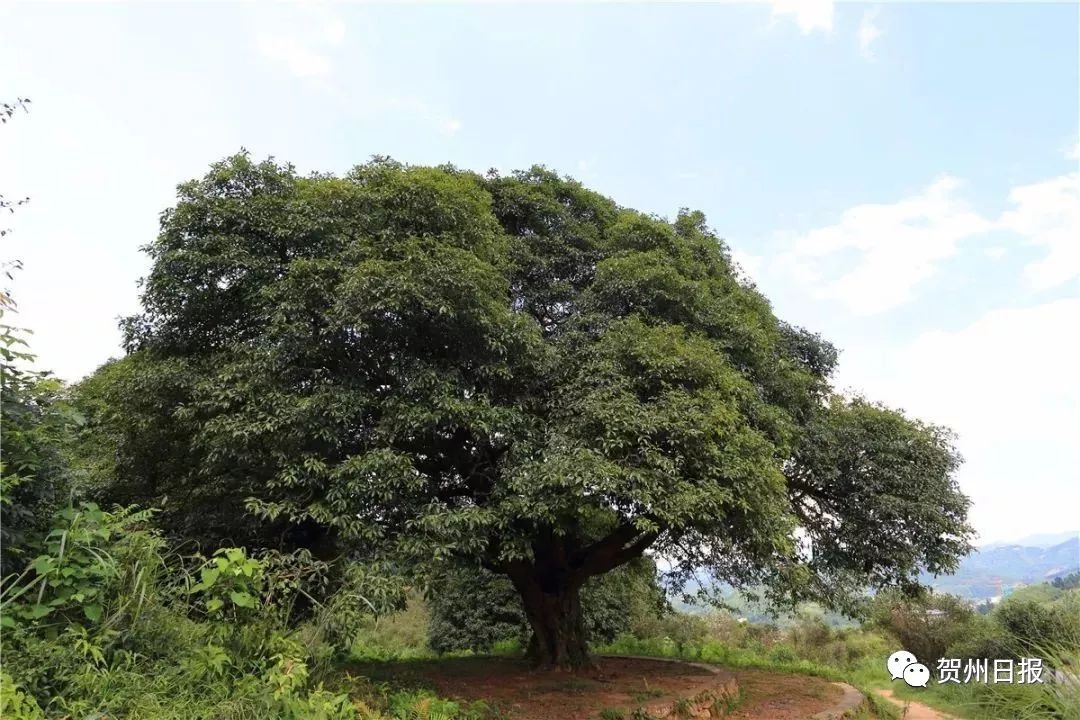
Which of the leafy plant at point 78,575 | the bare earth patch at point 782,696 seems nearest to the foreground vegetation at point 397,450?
the leafy plant at point 78,575

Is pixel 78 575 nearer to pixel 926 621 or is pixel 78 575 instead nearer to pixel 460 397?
pixel 460 397

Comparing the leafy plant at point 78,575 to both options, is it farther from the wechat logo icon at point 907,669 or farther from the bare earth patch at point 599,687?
the wechat logo icon at point 907,669

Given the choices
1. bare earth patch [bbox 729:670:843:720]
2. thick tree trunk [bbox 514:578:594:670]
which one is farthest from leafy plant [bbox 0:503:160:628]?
bare earth patch [bbox 729:670:843:720]

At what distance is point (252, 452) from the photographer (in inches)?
300

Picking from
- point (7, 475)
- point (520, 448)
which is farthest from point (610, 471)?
point (7, 475)

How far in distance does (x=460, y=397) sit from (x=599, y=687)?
4.97 metres

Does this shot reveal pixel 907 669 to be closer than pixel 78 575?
No

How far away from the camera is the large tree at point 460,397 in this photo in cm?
732

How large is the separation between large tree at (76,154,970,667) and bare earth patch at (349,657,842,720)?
42.2 inches

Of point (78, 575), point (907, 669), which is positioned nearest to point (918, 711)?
point (907, 669)

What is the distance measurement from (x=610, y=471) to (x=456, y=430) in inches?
97.7

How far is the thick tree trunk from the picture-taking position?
10734 mm

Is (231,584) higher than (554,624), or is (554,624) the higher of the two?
(231,584)

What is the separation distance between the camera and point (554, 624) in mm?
10812
